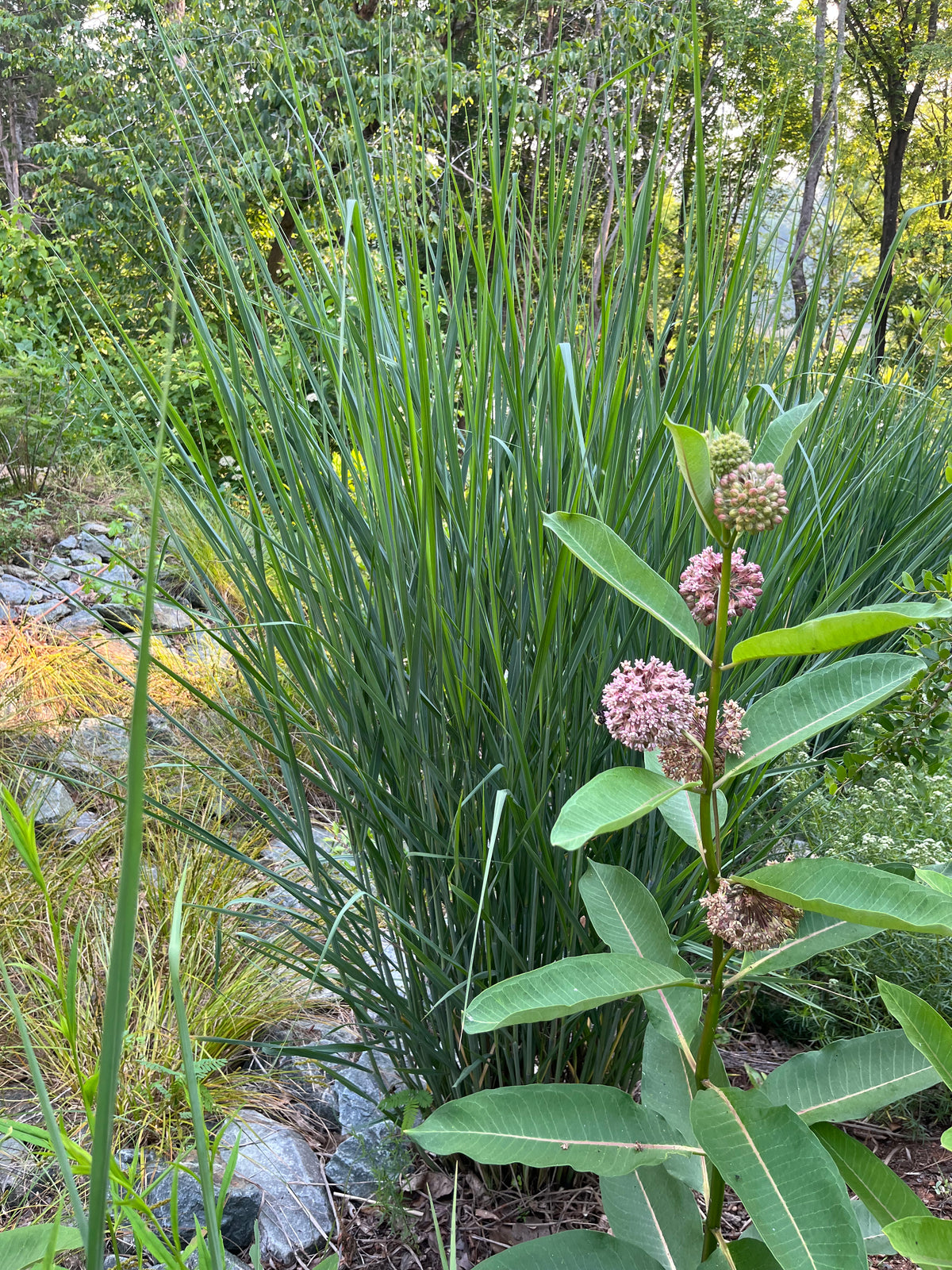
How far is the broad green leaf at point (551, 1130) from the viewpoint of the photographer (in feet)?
2.45

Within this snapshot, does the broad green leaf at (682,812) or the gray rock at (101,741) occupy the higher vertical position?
the broad green leaf at (682,812)

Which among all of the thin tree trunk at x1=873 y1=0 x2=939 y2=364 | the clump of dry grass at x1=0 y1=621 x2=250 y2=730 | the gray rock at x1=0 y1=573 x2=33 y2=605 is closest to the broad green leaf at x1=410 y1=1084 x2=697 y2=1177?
the clump of dry grass at x1=0 y1=621 x2=250 y2=730

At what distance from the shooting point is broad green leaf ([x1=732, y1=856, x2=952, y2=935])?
612 mm

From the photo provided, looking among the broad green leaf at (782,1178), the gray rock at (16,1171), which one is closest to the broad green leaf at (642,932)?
the broad green leaf at (782,1178)

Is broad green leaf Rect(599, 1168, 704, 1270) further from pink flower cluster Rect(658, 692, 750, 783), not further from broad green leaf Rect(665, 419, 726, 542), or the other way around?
broad green leaf Rect(665, 419, 726, 542)

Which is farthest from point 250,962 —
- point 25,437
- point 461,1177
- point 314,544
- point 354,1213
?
point 25,437

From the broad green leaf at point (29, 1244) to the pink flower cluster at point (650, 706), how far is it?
62cm

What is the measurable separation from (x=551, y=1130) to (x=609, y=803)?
34cm

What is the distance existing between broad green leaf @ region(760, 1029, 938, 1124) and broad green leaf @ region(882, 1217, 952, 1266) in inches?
4.4

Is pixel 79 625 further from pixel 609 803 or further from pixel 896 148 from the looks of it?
pixel 896 148

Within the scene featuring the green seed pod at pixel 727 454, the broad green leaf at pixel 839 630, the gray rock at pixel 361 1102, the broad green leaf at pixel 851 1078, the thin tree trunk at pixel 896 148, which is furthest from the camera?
the thin tree trunk at pixel 896 148

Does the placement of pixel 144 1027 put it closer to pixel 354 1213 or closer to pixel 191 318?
pixel 354 1213

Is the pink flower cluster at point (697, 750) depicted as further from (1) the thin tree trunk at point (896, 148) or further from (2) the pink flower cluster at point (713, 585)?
(1) the thin tree trunk at point (896, 148)

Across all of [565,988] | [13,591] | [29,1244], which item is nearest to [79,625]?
[13,591]
